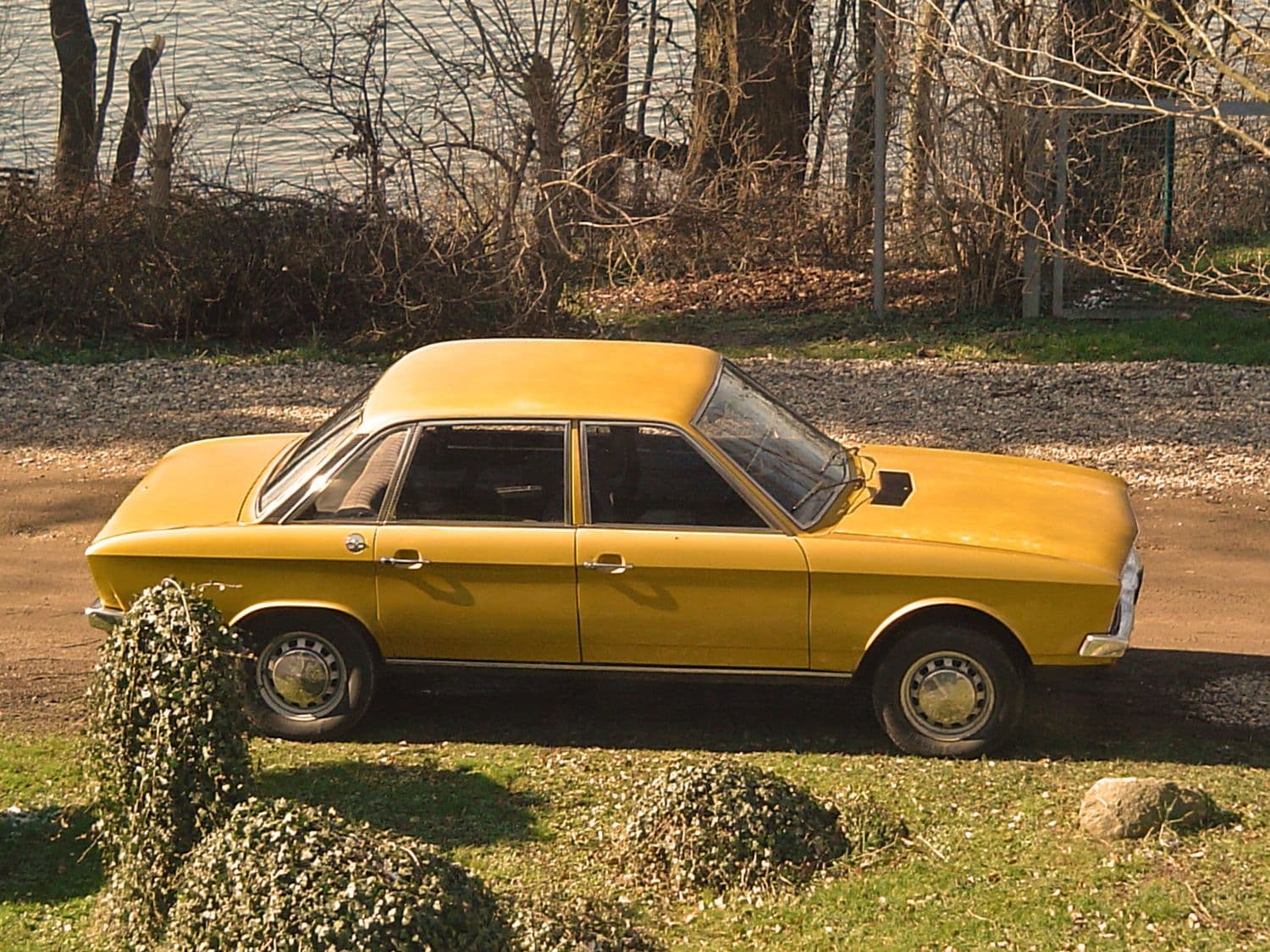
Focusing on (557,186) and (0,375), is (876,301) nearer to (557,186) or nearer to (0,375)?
(557,186)

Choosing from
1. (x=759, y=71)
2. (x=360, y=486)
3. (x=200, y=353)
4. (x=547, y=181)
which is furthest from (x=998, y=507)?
(x=759, y=71)

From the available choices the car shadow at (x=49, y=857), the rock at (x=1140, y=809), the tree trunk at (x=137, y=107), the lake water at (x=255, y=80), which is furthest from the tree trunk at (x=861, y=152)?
the car shadow at (x=49, y=857)

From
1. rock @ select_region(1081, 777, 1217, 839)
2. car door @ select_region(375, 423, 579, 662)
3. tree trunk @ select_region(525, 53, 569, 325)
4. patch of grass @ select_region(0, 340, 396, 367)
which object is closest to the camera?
rock @ select_region(1081, 777, 1217, 839)

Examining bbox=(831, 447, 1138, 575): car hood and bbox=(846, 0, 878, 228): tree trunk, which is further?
bbox=(846, 0, 878, 228): tree trunk

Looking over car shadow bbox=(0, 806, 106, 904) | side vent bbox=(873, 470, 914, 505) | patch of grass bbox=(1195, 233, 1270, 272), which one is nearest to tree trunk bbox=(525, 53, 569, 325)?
patch of grass bbox=(1195, 233, 1270, 272)

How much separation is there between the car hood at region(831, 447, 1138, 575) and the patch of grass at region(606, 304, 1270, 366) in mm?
7311

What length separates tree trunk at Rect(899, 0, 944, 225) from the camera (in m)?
16.3

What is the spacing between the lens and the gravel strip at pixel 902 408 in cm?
1235

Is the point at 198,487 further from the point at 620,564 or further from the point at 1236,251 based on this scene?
the point at 1236,251

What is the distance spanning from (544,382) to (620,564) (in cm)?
99

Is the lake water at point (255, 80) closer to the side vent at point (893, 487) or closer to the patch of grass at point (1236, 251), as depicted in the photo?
the patch of grass at point (1236, 251)

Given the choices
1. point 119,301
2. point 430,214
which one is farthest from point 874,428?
point 119,301

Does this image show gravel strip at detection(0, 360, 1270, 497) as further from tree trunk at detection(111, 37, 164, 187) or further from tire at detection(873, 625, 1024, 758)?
tire at detection(873, 625, 1024, 758)

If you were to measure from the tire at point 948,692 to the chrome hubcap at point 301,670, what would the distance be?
2.28 metres
